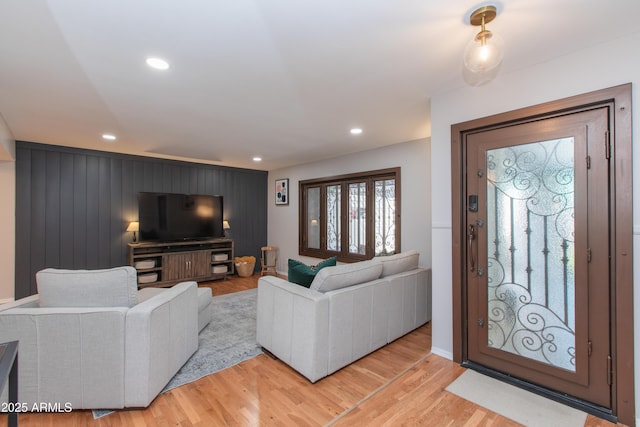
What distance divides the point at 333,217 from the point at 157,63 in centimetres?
381

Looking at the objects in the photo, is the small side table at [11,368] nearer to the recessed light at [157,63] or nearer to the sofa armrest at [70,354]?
the sofa armrest at [70,354]

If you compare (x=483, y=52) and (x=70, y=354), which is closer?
(x=483, y=52)

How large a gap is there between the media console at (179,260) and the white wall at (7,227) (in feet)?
4.71

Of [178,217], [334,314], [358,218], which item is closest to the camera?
[334,314]

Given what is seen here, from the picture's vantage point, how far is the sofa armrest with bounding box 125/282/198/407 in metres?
1.88

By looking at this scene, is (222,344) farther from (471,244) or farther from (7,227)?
(7,227)

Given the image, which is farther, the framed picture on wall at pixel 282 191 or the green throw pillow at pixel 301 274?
the framed picture on wall at pixel 282 191

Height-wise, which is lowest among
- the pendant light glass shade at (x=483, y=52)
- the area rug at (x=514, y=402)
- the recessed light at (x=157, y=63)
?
the area rug at (x=514, y=402)

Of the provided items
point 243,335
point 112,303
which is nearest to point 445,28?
point 112,303

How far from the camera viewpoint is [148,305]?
6.47ft

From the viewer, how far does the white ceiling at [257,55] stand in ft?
5.04

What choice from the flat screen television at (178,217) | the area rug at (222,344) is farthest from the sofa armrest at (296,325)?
the flat screen television at (178,217)

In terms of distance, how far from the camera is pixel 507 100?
2.24m

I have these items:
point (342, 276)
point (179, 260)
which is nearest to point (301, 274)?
point (342, 276)
